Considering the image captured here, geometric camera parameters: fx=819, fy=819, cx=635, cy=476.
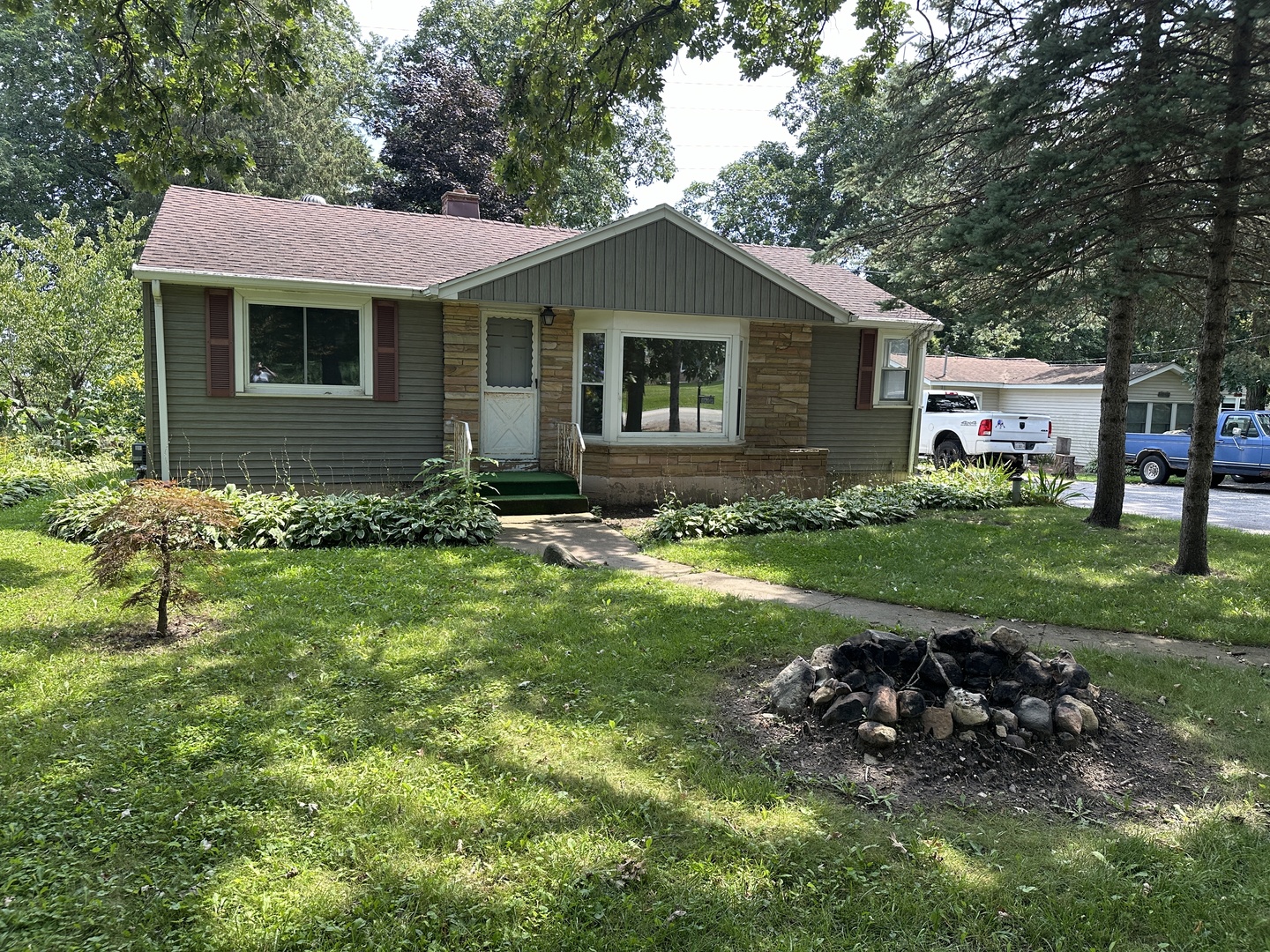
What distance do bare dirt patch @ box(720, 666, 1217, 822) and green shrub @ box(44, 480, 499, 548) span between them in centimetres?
505

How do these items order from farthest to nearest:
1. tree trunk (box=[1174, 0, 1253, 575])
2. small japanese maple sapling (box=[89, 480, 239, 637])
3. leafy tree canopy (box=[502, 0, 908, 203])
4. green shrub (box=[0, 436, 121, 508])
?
green shrub (box=[0, 436, 121, 508]) → leafy tree canopy (box=[502, 0, 908, 203]) → tree trunk (box=[1174, 0, 1253, 575]) → small japanese maple sapling (box=[89, 480, 239, 637])

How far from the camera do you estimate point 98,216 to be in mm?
29172

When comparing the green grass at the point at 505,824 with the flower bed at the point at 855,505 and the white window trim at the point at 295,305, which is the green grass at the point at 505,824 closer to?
the flower bed at the point at 855,505

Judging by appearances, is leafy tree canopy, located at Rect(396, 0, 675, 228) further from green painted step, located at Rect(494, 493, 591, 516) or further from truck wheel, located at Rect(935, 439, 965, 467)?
green painted step, located at Rect(494, 493, 591, 516)

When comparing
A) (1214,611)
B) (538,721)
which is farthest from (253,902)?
(1214,611)

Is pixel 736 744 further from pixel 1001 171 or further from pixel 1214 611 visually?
pixel 1001 171

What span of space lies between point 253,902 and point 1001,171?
9.42 m

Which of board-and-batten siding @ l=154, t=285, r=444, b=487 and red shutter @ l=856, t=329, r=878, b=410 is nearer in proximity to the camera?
board-and-batten siding @ l=154, t=285, r=444, b=487

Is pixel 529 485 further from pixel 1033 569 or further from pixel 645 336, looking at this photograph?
pixel 1033 569

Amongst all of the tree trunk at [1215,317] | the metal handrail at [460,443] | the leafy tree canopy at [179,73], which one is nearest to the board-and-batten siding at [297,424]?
the metal handrail at [460,443]

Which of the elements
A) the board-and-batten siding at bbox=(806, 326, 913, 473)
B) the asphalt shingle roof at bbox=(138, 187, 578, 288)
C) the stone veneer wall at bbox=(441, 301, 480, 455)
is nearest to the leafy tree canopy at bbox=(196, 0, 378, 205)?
the asphalt shingle roof at bbox=(138, 187, 578, 288)

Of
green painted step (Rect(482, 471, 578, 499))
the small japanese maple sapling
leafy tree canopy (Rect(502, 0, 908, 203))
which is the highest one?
leafy tree canopy (Rect(502, 0, 908, 203))

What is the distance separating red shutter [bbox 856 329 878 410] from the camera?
A: 44.2 ft

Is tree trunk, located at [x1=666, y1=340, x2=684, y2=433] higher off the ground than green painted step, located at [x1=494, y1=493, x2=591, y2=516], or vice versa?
tree trunk, located at [x1=666, y1=340, x2=684, y2=433]
